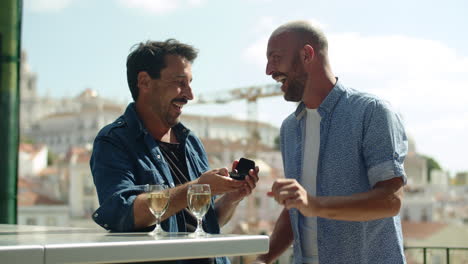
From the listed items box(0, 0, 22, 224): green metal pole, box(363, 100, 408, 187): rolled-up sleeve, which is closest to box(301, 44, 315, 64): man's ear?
box(363, 100, 408, 187): rolled-up sleeve

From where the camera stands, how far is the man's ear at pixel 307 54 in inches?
77.4

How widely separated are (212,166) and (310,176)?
61184 mm

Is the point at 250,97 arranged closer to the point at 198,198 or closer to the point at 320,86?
the point at 320,86

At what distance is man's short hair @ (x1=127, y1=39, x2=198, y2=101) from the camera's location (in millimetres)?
2203

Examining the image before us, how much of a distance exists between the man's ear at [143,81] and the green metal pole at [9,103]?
3.99ft

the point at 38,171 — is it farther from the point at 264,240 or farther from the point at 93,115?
the point at 264,240

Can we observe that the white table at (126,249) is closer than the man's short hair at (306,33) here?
Yes

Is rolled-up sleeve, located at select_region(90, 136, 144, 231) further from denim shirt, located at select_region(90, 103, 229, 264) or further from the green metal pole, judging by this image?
the green metal pole

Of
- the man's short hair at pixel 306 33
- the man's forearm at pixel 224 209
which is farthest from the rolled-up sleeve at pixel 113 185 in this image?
the man's short hair at pixel 306 33

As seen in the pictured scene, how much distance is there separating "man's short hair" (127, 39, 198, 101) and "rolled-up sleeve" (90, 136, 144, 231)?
0.30 metres

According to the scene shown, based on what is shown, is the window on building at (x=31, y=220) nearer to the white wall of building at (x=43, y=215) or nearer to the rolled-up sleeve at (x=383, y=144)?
→ the white wall of building at (x=43, y=215)

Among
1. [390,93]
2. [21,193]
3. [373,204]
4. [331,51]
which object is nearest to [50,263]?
[373,204]

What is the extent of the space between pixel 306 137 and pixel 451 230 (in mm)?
48248

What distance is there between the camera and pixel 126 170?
1.97 meters
